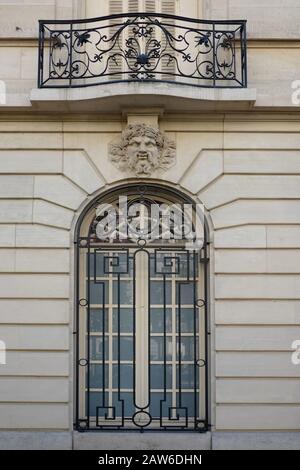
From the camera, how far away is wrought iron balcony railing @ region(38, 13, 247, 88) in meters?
8.80

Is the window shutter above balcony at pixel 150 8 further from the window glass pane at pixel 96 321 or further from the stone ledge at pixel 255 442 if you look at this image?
the stone ledge at pixel 255 442

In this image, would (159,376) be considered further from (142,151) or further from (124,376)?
(142,151)

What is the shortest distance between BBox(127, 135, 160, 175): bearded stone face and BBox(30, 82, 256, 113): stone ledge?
17.2 inches

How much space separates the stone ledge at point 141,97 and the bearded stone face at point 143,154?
0.44 meters

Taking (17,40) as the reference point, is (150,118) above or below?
below

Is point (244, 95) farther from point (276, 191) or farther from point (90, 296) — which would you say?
point (90, 296)

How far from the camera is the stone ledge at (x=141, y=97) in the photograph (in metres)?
8.55

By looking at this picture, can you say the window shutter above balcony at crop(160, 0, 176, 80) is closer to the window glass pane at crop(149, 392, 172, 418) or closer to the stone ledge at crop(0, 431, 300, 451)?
the window glass pane at crop(149, 392, 172, 418)

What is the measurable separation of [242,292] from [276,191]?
1.32 meters

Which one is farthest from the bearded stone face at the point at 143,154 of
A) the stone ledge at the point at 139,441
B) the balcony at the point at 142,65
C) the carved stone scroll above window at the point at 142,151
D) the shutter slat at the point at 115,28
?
the stone ledge at the point at 139,441

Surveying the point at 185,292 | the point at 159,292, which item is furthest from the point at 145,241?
the point at 185,292
